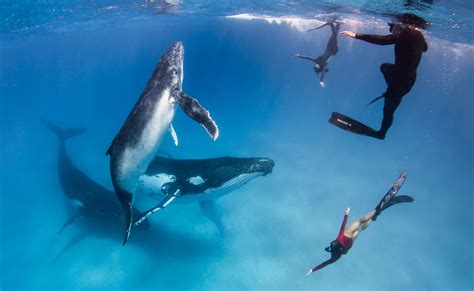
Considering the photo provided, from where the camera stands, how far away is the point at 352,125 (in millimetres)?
8156

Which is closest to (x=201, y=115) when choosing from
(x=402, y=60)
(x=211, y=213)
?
(x=402, y=60)

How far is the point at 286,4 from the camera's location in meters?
23.7

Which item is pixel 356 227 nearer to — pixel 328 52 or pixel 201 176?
pixel 201 176

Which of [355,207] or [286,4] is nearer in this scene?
[355,207]

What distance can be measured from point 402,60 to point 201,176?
7569 mm

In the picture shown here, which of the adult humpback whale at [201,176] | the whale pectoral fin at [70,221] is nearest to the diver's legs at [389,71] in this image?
the adult humpback whale at [201,176]

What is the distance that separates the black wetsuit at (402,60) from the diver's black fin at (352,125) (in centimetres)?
70

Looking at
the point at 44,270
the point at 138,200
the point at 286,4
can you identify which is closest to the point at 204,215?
the point at 138,200

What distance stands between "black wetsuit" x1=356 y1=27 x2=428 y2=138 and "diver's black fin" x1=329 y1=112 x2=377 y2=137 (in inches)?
27.5

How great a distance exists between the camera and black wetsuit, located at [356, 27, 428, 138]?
7.27m

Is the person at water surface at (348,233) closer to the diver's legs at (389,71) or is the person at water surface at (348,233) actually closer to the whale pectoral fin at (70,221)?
the diver's legs at (389,71)

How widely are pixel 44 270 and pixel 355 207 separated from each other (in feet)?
50.3

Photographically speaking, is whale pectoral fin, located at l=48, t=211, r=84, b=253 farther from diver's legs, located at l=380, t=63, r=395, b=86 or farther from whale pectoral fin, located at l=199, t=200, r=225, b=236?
diver's legs, located at l=380, t=63, r=395, b=86

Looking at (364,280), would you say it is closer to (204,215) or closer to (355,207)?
(355,207)
